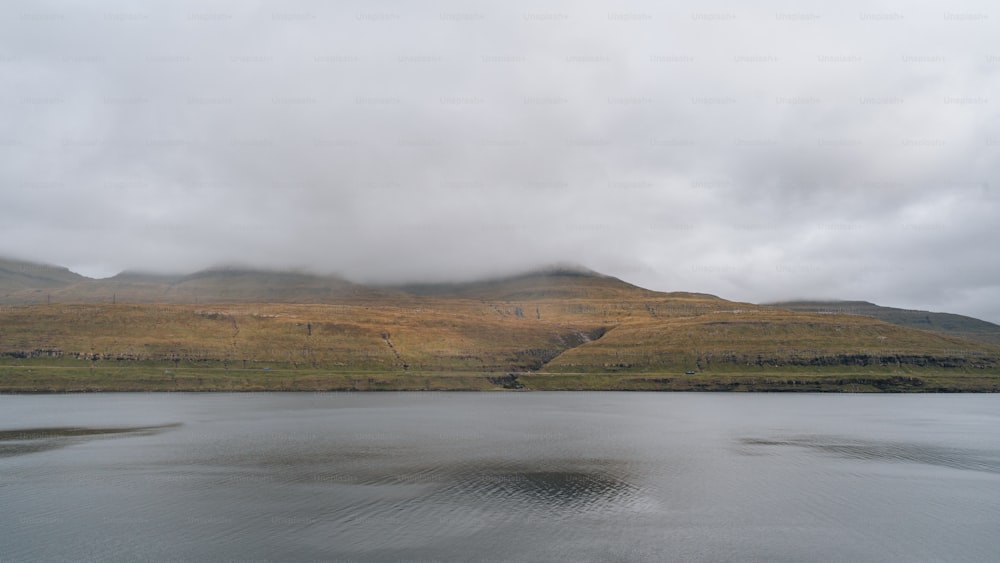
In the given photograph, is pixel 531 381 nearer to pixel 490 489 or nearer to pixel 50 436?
pixel 50 436

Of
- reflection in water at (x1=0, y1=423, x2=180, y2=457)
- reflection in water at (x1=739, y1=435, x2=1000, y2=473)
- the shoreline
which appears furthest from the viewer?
the shoreline

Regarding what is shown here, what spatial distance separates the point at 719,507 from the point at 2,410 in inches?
4999

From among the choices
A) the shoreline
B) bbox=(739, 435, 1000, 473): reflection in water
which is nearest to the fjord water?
bbox=(739, 435, 1000, 473): reflection in water

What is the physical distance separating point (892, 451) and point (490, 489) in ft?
180

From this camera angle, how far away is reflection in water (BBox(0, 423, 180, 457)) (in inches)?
2640

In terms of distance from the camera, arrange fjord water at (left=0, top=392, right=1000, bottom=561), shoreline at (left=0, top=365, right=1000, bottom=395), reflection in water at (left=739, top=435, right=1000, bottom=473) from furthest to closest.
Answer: shoreline at (left=0, top=365, right=1000, bottom=395)
reflection in water at (left=739, top=435, right=1000, bottom=473)
fjord water at (left=0, top=392, right=1000, bottom=561)

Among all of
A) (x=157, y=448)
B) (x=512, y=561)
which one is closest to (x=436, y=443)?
(x=157, y=448)

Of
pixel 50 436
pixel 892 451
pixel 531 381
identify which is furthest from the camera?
pixel 531 381

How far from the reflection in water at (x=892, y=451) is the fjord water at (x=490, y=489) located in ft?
1.71

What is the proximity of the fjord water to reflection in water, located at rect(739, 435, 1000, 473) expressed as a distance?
1.71 feet

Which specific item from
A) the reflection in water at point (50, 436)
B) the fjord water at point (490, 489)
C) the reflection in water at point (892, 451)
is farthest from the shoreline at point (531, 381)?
the reflection in water at point (892, 451)

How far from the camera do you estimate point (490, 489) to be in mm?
49031

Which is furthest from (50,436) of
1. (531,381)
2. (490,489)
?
(531,381)

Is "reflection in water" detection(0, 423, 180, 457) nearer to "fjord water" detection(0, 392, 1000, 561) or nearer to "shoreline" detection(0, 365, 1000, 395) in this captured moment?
"fjord water" detection(0, 392, 1000, 561)
